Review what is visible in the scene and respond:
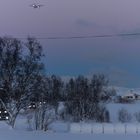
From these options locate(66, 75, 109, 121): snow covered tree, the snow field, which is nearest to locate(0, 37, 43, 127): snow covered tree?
the snow field

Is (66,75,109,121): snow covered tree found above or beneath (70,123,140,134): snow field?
above

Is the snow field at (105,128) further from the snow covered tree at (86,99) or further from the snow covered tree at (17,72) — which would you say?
the snow covered tree at (86,99)

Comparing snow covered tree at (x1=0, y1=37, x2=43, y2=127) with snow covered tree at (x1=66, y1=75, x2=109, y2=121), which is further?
snow covered tree at (x1=66, y1=75, x2=109, y2=121)

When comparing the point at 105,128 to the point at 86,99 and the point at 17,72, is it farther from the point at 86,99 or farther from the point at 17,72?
the point at 86,99

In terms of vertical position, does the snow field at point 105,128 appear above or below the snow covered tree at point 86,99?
below

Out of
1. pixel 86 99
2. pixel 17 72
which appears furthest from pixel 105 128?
pixel 86 99

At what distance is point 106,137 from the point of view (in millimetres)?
29438

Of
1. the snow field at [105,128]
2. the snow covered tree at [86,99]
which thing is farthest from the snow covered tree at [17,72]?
the snow covered tree at [86,99]

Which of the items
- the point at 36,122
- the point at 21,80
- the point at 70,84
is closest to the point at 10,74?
the point at 21,80

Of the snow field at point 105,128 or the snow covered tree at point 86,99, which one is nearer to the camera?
the snow field at point 105,128

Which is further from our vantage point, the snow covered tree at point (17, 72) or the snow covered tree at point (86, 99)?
the snow covered tree at point (86, 99)

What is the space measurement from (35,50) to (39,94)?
4.36m

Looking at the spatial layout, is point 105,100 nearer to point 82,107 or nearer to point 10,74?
point 82,107

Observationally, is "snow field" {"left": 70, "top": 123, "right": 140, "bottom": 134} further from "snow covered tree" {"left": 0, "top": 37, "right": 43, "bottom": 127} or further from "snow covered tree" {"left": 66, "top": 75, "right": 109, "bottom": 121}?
"snow covered tree" {"left": 66, "top": 75, "right": 109, "bottom": 121}
